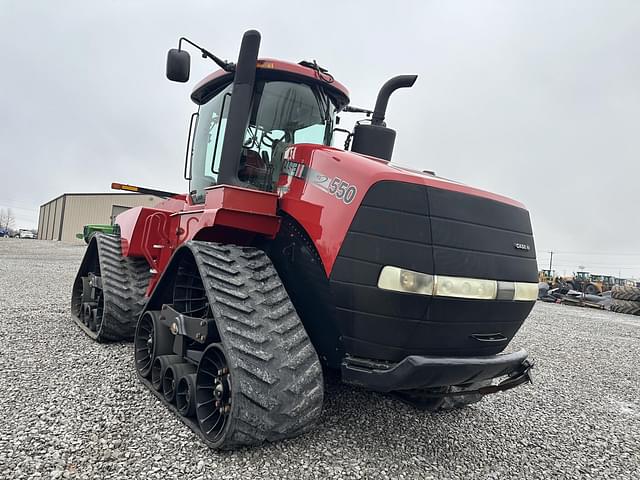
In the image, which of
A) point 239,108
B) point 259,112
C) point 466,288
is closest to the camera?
point 466,288

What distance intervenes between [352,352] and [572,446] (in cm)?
207

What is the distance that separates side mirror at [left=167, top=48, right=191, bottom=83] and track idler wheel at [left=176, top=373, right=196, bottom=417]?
→ 2.16 metres

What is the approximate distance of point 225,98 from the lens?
395 centimetres

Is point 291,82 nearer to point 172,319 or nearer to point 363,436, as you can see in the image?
point 172,319

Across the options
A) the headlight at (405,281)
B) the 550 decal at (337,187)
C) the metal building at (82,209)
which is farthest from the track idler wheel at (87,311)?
the metal building at (82,209)

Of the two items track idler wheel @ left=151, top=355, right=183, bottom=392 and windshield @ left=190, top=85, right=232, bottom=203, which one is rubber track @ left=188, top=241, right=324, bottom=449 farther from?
windshield @ left=190, top=85, right=232, bottom=203

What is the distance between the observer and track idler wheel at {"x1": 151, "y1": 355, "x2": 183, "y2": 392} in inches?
131

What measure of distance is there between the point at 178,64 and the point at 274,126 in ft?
2.72

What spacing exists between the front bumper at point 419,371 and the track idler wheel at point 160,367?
1394 millimetres

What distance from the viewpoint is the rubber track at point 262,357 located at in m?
2.45

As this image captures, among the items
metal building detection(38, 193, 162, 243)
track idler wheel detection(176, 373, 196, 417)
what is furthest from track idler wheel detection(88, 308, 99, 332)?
metal building detection(38, 193, 162, 243)

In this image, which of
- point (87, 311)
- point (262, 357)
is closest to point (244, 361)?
point (262, 357)

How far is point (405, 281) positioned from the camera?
251cm

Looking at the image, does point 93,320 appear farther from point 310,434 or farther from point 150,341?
point 310,434
